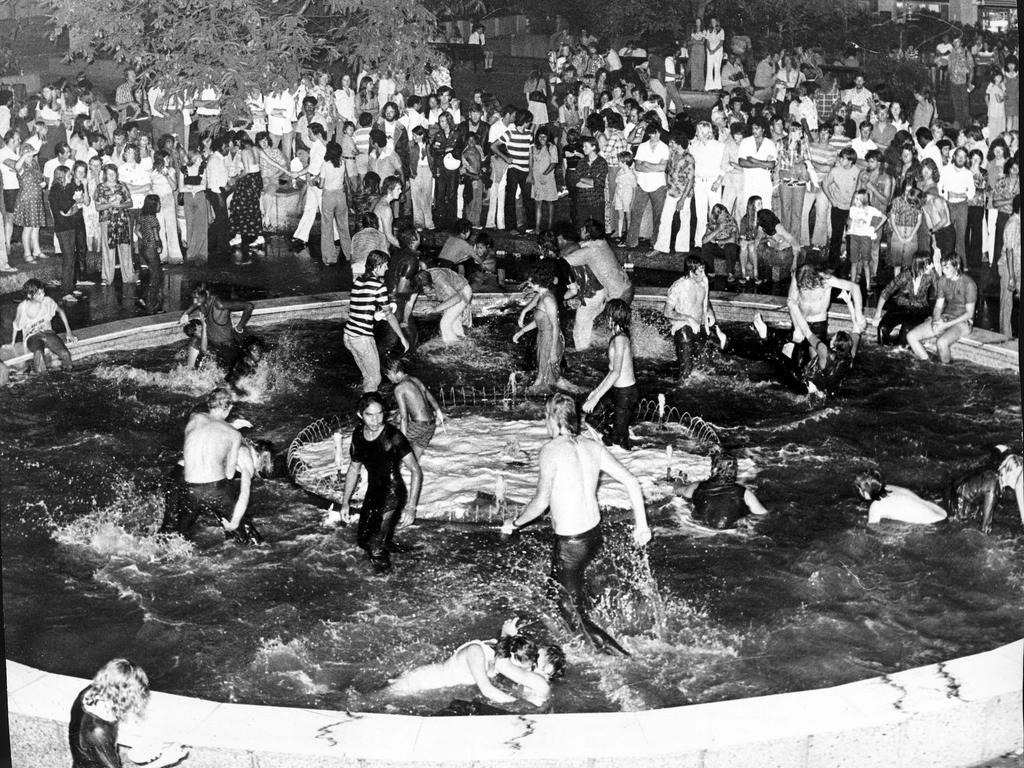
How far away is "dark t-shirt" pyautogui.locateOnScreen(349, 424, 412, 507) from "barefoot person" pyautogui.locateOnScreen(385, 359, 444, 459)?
0.99 meters

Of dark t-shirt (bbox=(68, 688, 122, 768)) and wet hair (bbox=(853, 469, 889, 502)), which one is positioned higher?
wet hair (bbox=(853, 469, 889, 502))

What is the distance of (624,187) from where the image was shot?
58.8ft

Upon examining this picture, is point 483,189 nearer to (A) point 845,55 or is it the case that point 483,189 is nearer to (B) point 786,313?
(B) point 786,313

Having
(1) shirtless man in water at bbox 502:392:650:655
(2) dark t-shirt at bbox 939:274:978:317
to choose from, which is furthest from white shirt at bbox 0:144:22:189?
(1) shirtless man in water at bbox 502:392:650:655

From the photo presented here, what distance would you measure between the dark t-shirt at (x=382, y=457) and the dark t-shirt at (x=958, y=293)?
238 inches

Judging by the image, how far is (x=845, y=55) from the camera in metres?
21.8

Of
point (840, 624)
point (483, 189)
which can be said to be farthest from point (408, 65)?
point (840, 624)

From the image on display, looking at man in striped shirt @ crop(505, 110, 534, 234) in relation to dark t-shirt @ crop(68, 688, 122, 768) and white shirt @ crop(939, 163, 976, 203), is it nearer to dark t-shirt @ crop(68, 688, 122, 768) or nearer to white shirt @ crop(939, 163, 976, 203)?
white shirt @ crop(939, 163, 976, 203)

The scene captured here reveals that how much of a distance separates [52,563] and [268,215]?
8.72 meters

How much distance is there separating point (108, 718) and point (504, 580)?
9.59 ft

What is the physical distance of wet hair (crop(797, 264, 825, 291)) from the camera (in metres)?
13.4

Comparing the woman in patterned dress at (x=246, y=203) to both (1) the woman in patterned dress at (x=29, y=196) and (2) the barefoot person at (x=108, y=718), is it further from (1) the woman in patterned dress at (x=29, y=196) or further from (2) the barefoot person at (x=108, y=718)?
(2) the barefoot person at (x=108, y=718)

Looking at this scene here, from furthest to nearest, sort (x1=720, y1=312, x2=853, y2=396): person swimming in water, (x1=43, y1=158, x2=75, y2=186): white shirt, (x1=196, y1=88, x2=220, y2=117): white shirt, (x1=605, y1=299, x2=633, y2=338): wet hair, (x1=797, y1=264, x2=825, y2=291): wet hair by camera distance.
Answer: (x1=196, y1=88, x2=220, y2=117): white shirt, (x1=43, y1=158, x2=75, y2=186): white shirt, (x1=720, y1=312, x2=853, y2=396): person swimming in water, (x1=797, y1=264, x2=825, y2=291): wet hair, (x1=605, y1=299, x2=633, y2=338): wet hair

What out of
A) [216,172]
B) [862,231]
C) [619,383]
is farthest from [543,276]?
[216,172]
